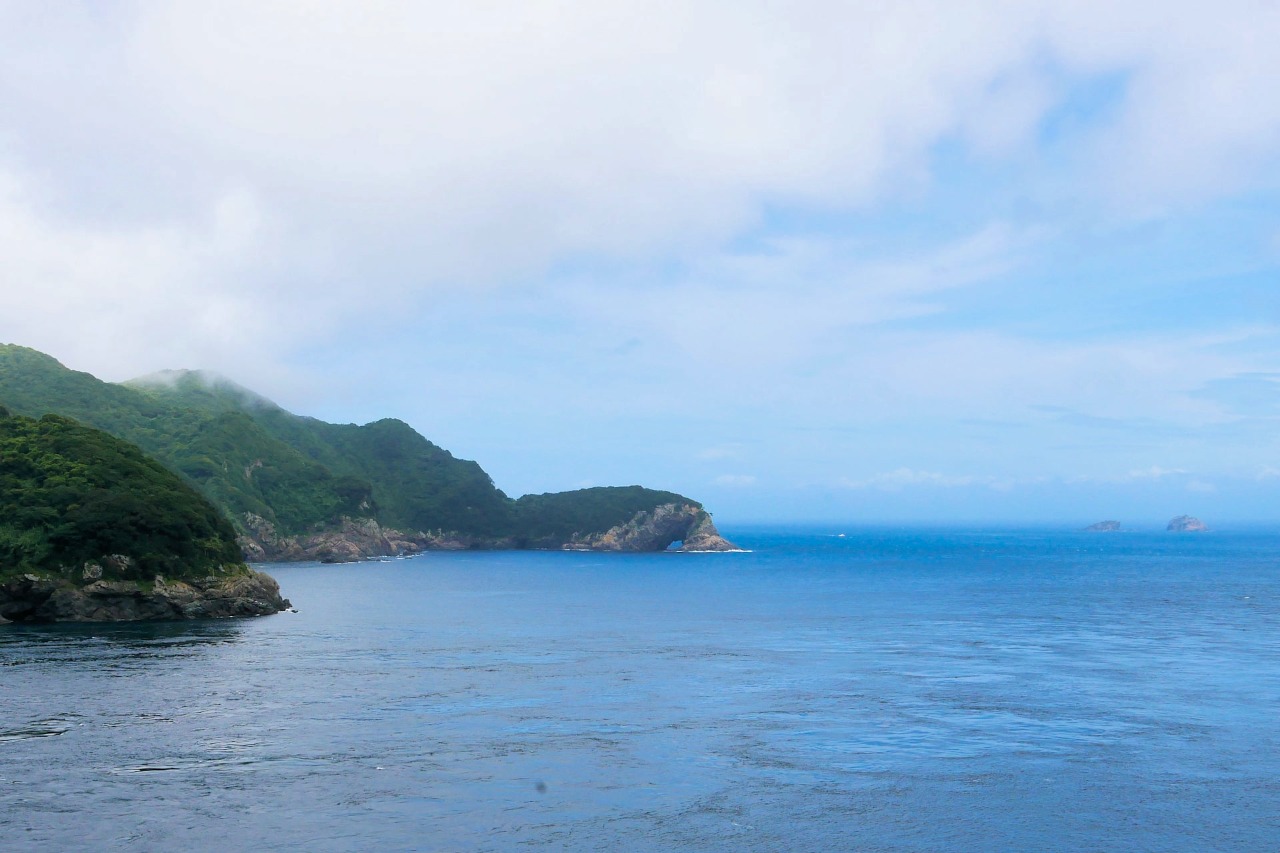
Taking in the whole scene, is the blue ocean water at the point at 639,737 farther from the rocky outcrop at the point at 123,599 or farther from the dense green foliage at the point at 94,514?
the dense green foliage at the point at 94,514

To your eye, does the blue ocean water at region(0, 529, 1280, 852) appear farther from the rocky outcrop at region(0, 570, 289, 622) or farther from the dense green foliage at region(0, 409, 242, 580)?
the dense green foliage at region(0, 409, 242, 580)

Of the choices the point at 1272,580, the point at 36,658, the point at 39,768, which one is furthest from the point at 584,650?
the point at 1272,580

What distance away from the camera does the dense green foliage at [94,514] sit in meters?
98.9

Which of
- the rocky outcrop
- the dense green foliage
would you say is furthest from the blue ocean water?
the dense green foliage

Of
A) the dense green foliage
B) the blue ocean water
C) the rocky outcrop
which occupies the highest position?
the dense green foliage

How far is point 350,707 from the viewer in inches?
2357

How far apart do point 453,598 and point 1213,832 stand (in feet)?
394

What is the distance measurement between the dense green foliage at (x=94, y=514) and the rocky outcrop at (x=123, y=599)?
1.38 m

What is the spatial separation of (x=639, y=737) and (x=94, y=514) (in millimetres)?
75447

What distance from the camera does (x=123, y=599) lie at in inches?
3954

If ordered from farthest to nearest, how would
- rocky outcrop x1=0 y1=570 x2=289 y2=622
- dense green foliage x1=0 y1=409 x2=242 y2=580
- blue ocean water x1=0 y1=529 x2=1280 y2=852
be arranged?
1. dense green foliage x1=0 y1=409 x2=242 y2=580
2. rocky outcrop x1=0 y1=570 x2=289 y2=622
3. blue ocean water x1=0 y1=529 x2=1280 y2=852

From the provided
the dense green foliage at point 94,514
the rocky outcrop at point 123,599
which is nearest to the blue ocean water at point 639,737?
the rocky outcrop at point 123,599

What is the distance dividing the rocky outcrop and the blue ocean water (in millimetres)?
5925

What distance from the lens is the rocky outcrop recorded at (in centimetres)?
9600
